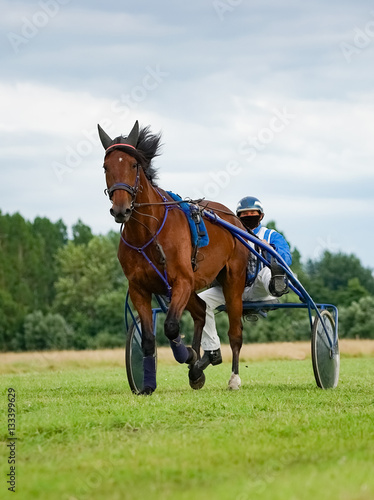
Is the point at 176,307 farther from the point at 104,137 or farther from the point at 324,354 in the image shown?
the point at 324,354

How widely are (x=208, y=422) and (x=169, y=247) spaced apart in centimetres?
228

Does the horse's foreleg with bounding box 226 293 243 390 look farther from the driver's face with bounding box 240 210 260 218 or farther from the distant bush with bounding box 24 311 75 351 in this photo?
the distant bush with bounding box 24 311 75 351

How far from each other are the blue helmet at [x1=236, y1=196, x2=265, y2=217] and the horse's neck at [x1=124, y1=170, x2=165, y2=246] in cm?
237

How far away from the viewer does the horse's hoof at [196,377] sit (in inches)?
337

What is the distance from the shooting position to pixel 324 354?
920 centimetres

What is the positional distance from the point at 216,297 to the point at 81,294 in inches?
2246

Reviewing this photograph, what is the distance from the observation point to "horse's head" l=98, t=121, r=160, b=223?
22.9 ft

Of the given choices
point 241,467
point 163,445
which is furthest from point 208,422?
point 241,467

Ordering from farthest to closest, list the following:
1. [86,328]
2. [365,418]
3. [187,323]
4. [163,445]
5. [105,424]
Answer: [86,328] < [187,323] < [365,418] < [105,424] < [163,445]

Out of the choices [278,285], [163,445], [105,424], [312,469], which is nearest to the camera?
[312,469]

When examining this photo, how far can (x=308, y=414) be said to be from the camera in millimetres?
6055

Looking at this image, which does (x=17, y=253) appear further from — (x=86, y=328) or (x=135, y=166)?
(x=135, y=166)

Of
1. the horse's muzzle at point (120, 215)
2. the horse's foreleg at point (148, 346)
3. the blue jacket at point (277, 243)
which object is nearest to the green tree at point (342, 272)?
the blue jacket at point (277, 243)

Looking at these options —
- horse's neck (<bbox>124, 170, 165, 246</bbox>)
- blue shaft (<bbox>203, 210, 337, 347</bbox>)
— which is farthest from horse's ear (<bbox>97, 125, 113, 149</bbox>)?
blue shaft (<bbox>203, 210, 337, 347</bbox>)
